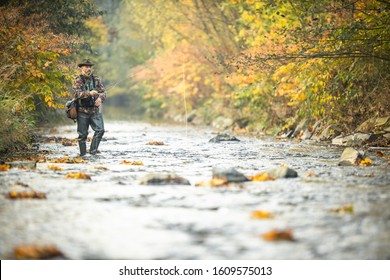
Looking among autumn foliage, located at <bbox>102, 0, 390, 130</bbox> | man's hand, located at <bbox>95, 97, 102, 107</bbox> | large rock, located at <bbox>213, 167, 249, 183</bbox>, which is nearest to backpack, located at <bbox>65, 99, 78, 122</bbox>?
man's hand, located at <bbox>95, 97, 102, 107</bbox>

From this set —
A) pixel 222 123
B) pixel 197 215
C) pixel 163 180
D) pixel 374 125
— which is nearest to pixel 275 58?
pixel 374 125

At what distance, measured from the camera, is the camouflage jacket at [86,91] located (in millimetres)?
11883

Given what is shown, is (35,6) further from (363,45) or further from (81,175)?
(81,175)

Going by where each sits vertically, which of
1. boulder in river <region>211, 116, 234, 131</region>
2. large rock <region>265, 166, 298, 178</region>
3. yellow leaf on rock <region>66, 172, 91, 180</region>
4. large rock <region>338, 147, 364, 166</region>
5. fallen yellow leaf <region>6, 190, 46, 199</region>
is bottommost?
boulder in river <region>211, 116, 234, 131</region>

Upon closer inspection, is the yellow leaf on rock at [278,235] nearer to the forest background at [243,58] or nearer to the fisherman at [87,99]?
the fisherman at [87,99]

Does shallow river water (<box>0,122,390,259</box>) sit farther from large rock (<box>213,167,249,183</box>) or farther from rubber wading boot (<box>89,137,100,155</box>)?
rubber wading boot (<box>89,137,100,155</box>)

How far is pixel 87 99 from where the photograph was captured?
12.1 meters

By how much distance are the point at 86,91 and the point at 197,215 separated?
6.82 metres

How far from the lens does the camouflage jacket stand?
11.9 m

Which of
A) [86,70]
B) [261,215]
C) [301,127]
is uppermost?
[86,70]

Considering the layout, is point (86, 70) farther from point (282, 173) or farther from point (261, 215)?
point (261, 215)

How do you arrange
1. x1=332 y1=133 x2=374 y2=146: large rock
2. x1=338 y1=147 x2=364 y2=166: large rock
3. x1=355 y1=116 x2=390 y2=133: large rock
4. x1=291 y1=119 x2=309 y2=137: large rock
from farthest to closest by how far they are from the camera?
x1=291 y1=119 x2=309 y2=137: large rock → x1=355 y1=116 x2=390 y2=133: large rock → x1=332 y1=133 x2=374 y2=146: large rock → x1=338 y1=147 x2=364 y2=166: large rock

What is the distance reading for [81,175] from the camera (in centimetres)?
836

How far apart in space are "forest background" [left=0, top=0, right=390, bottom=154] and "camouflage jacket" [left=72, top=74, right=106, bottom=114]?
0.34 m
